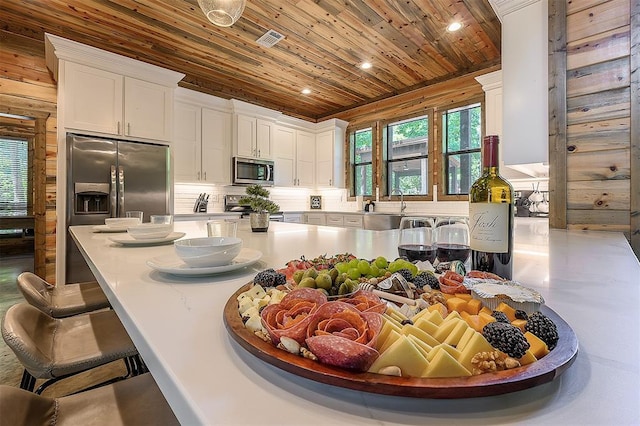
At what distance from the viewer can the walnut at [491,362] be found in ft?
0.98

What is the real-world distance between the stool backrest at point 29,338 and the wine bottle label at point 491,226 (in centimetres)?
121

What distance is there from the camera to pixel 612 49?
61.8 inches

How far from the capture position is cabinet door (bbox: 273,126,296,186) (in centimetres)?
512

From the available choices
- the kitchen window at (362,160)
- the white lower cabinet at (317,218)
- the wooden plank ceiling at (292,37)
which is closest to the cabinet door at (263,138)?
the wooden plank ceiling at (292,37)

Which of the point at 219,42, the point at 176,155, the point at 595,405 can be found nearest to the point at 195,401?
the point at 595,405

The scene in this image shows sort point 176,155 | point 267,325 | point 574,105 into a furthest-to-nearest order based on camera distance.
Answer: point 176,155 → point 574,105 → point 267,325

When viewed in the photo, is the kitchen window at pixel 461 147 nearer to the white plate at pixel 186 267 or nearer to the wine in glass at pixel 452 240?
the wine in glass at pixel 452 240

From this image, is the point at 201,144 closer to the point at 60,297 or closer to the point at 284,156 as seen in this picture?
the point at 284,156

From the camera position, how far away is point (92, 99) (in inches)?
124

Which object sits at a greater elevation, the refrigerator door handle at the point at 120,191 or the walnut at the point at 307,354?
the refrigerator door handle at the point at 120,191

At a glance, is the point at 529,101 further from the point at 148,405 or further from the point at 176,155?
the point at 176,155

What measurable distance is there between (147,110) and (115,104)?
32 centimetres

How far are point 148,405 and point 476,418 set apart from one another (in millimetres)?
850

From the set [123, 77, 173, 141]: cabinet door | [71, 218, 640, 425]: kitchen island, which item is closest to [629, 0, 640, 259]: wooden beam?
[71, 218, 640, 425]: kitchen island
